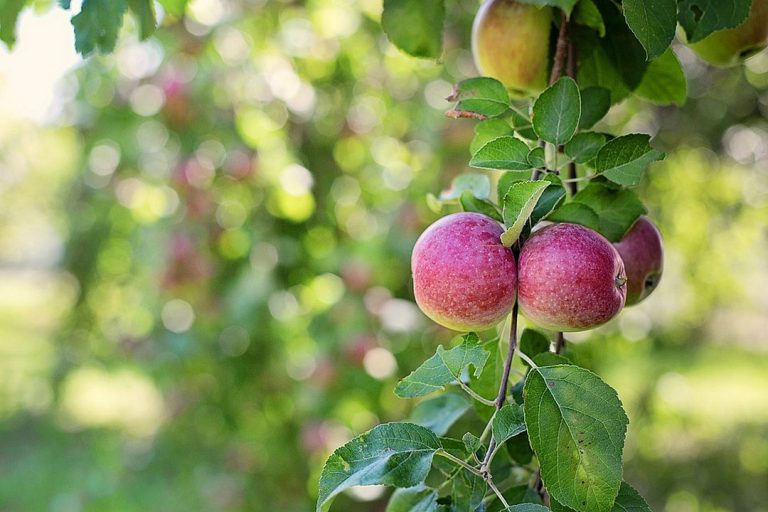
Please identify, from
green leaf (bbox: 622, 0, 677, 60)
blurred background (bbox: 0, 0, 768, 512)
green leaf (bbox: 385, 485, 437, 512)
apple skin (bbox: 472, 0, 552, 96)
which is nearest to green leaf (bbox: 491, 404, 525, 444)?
green leaf (bbox: 385, 485, 437, 512)

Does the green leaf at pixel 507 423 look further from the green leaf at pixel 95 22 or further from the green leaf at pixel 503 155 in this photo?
the green leaf at pixel 95 22

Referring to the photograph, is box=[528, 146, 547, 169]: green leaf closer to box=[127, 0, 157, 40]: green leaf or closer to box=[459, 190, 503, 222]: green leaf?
box=[459, 190, 503, 222]: green leaf

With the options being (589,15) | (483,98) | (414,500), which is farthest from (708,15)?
(414,500)

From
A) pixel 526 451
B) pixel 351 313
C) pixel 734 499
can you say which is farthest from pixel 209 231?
pixel 734 499

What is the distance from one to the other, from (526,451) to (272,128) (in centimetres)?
186

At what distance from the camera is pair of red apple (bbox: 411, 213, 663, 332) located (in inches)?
26.5

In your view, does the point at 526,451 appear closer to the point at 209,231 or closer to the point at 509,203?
the point at 509,203

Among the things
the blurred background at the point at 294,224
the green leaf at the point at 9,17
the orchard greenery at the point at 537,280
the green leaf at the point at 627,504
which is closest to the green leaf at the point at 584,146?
the orchard greenery at the point at 537,280

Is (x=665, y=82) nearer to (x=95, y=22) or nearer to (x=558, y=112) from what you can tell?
(x=558, y=112)

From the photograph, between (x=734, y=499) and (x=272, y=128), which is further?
(x=734, y=499)

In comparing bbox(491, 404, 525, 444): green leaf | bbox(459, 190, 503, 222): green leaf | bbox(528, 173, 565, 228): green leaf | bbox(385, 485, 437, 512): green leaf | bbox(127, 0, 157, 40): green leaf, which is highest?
bbox(127, 0, 157, 40): green leaf

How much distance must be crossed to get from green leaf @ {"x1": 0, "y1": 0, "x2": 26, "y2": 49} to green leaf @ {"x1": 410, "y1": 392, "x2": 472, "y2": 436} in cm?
71

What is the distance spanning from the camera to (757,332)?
26.1 feet

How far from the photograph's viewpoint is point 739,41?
959mm
